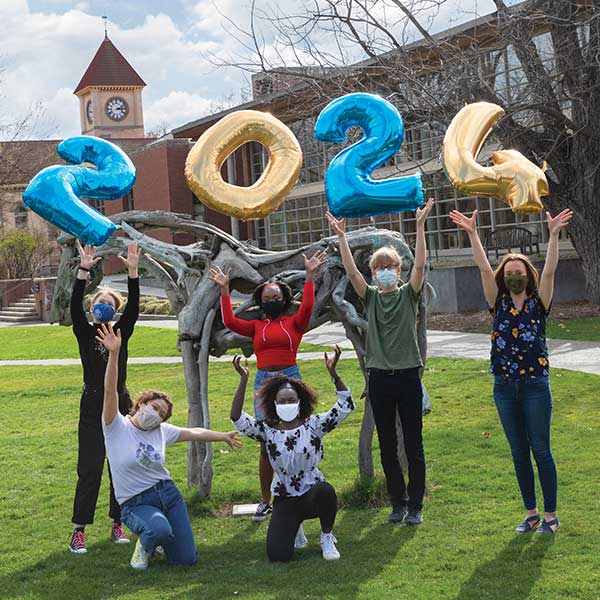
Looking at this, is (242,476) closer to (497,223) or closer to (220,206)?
(220,206)

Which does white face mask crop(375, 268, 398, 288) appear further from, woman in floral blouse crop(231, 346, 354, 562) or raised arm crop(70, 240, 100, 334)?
raised arm crop(70, 240, 100, 334)

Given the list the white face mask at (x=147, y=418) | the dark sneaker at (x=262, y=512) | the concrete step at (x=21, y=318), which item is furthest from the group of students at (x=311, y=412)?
the concrete step at (x=21, y=318)

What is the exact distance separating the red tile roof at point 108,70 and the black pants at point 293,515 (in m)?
88.0

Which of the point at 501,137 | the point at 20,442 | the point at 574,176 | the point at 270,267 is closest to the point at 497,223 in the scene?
the point at 574,176

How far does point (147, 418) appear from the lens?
6.07 meters

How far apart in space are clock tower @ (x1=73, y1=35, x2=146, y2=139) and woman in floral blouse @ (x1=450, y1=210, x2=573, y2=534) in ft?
285

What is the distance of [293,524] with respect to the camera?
6.09 metres

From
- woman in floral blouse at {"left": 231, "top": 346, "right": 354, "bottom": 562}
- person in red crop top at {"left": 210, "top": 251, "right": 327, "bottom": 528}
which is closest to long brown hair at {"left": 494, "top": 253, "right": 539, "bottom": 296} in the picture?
woman in floral blouse at {"left": 231, "top": 346, "right": 354, "bottom": 562}

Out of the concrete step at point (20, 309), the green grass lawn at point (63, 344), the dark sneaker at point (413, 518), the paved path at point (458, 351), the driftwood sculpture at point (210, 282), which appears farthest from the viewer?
the concrete step at point (20, 309)

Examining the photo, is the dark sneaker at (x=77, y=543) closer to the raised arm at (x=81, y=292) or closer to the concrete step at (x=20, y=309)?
the raised arm at (x=81, y=292)

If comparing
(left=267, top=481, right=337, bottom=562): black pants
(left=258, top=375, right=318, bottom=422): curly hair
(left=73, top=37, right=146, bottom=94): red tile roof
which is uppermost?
(left=73, top=37, right=146, bottom=94): red tile roof

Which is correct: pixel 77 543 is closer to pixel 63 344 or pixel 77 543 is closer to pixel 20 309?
pixel 63 344

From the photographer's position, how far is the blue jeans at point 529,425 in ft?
19.8

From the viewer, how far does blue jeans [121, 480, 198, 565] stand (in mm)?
5988
